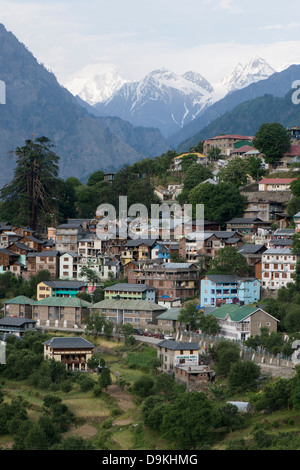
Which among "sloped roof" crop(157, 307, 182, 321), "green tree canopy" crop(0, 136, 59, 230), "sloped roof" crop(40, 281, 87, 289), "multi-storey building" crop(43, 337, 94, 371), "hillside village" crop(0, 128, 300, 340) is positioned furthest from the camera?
"green tree canopy" crop(0, 136, 59, 230)

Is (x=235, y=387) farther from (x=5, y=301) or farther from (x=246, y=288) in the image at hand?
(x=5, y=301)

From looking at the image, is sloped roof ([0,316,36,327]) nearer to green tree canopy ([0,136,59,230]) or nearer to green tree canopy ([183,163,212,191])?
green tree canopy ([0,136,59,230])

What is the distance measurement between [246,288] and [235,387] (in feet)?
39.8

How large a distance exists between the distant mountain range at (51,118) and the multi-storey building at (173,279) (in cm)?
10194

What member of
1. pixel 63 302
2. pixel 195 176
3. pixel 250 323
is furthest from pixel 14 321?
pixel 195 176

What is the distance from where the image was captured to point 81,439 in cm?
3475

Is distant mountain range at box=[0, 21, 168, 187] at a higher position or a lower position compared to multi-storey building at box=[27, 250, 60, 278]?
higher

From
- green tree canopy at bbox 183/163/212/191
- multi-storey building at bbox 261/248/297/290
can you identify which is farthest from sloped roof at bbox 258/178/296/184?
multi-storey building at bbox 261/248/297/290

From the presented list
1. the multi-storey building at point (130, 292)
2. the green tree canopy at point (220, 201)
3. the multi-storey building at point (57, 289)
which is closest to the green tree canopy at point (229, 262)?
the multi-storey building at point (130, 292)

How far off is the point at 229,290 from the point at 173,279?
4.15 m

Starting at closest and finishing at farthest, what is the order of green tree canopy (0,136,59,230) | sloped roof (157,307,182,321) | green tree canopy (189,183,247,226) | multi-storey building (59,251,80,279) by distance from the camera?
sloped roof (157,307,182,321) → multi-storey building (59,251,80,279) → green tree canopy (189,183,247,226) → green tree canopy (0,136,59,230)

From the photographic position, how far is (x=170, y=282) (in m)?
53.1

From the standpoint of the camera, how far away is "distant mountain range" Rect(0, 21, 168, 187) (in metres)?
158

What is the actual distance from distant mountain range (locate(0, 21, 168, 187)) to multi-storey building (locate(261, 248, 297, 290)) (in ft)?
346
